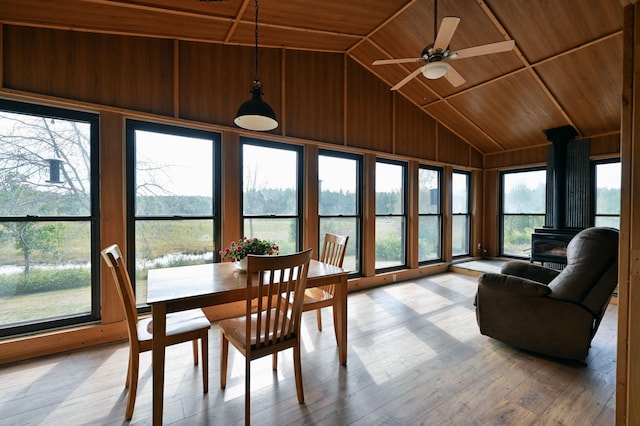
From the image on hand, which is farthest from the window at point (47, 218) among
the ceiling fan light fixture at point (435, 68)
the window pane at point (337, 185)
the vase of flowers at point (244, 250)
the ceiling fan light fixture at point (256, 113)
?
the ceiling fan light fixture at point (435, 68)

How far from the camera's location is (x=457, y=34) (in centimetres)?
362

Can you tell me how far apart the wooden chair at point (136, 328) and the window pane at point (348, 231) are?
2510 millimetres

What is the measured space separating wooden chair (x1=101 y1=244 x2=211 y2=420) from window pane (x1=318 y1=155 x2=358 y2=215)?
8.50ft

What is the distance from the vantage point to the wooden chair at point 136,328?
1793 mm

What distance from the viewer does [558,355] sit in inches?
97.4

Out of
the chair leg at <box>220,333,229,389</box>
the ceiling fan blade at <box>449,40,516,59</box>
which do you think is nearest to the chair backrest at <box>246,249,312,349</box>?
the chair leg at <box>220,333,229,389</box>

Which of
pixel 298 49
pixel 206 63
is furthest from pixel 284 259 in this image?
pixel 298 49

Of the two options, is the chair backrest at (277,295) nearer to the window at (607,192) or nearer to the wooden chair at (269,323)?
the wooden chair at (269,323)

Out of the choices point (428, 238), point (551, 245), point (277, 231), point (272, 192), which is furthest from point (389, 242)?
point (551, 245)

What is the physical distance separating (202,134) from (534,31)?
13.7 ft

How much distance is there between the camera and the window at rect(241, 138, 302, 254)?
3.71m

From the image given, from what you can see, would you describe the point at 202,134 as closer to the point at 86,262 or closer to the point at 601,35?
the point at 86,262

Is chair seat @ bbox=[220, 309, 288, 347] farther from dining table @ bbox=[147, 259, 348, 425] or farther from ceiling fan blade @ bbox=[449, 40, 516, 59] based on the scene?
ceiling fan blade @ bbox=[449, 40, 516, 59]

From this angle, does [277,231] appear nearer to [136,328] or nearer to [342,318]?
[342,318]
